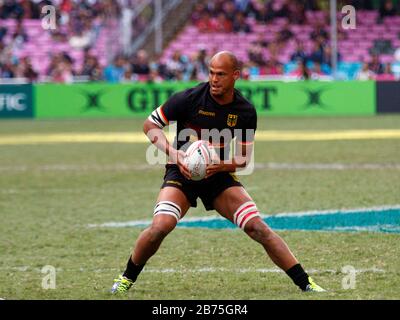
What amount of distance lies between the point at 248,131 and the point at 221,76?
1.69 feet

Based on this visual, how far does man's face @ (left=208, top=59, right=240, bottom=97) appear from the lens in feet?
25.0

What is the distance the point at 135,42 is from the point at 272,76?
21.4 ft

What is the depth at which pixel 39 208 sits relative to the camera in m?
13.5

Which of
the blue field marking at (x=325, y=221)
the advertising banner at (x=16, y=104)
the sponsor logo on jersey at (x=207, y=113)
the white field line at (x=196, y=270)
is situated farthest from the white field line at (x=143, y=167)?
the advertising banner at (x=16, y=104)

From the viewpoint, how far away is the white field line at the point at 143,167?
17.8 meters

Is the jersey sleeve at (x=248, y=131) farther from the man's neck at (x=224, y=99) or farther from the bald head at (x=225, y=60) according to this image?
the bald head at (x=225, y=60)

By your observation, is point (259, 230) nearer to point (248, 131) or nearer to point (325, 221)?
point (248, 131)

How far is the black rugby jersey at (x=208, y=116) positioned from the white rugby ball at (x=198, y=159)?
0.79 feet

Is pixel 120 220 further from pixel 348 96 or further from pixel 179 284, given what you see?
pixel 348 96

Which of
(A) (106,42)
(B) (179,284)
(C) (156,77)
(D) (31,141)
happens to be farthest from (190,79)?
(B) (179,284)

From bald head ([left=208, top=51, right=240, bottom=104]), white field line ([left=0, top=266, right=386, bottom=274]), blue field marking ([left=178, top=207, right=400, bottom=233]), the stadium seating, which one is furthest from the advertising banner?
bald head ([left=208, top=51, right=240, bottom=104])

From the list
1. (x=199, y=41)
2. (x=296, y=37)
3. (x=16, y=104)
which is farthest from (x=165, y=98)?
(x=296, y=37)

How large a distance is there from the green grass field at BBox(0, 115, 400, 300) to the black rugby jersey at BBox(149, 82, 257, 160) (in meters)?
1.16

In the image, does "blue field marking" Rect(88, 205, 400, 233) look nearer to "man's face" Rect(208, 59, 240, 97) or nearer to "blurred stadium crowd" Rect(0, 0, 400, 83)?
"man's face" Rect(208, 59, 240, 97)
